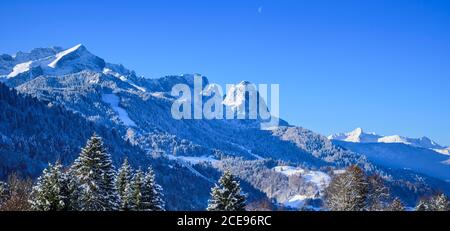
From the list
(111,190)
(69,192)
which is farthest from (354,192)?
(69,192)

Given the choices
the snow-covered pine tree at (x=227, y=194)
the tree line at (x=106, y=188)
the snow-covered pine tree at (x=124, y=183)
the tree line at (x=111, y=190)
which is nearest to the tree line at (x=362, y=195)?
the tree line at (x=106, y=188)

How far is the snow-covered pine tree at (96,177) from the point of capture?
48562 mm

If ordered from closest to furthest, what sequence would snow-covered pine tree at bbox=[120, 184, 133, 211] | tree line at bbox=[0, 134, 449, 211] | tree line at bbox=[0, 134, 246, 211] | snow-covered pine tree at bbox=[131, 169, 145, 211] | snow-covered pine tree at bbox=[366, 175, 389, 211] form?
tree line at bbox=[0, 134, 449, 211]
tree line at bbox=[0, 134, 246, 211]
snow-covered pine tree at bbox=[131, 169, 145, 211]
snow-covered pine tree at bbox=[120, 184, 133, 211]
snow-covered pine tree at bbox=[366, 175, 389, 211]

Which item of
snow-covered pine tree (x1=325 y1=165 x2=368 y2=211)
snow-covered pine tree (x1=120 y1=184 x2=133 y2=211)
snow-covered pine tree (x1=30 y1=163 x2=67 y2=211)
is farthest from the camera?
snow-covered pine tree (x1=325 y1=165 x2=368 y2=211)

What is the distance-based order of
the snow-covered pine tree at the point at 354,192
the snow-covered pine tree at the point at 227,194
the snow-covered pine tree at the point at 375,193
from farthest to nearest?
the snow-covered pine tree at the point at 375,193
the snow-covered pine tree at the point at 354,192
the snow-covered pine tree at the point at 227,194

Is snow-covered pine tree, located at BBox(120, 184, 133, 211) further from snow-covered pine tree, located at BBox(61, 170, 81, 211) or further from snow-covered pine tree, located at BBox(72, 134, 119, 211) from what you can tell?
snow-covered pine tree, located at BBox(61, 170, 81, 211)

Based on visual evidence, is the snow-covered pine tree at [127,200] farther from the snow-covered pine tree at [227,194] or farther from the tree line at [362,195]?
the tree line at [362,195]

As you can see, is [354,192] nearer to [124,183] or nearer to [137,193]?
[137,193]

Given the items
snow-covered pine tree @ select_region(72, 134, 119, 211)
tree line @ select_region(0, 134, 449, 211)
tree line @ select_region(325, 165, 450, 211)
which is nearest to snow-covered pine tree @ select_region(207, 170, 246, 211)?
tree line @ select_region(0, 134, 449, 211)

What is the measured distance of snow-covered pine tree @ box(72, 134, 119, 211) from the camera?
48.6 m
